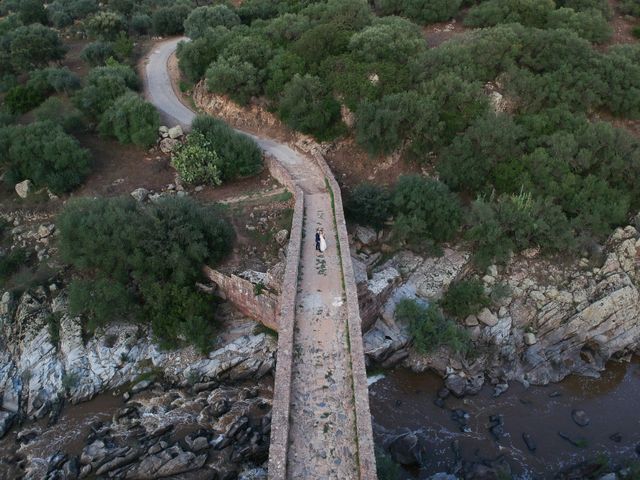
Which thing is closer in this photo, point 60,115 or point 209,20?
point 60,115

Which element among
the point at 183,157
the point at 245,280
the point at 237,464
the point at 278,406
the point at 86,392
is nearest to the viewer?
the point at 278,406

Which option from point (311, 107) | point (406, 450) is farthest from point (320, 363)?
A: point (311, 107)

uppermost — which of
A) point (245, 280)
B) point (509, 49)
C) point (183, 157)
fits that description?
point (509, 49)

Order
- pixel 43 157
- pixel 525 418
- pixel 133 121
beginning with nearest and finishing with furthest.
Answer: pixel 525 418, pixel 43 157, pixel 133 121

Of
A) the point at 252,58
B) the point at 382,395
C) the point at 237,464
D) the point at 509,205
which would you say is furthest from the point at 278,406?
the point at 252,58

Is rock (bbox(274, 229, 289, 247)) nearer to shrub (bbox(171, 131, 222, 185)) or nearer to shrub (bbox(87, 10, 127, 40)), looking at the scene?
shrub (bbox(171, 131, 222, 185))

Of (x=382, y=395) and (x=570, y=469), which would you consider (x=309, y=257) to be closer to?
(x=382, y=395)

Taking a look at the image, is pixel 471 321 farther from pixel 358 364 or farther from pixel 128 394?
pixel 128 394

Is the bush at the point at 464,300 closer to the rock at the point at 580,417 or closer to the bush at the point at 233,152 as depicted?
the rock at the point at 580,417
